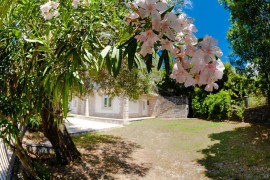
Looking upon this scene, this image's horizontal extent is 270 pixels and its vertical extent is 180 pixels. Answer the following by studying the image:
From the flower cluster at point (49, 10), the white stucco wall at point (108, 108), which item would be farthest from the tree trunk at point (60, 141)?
the white stucco wall at point (108, 108)

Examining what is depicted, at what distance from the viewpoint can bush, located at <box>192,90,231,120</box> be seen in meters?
20.1

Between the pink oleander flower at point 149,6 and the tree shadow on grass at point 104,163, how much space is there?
7531 mm

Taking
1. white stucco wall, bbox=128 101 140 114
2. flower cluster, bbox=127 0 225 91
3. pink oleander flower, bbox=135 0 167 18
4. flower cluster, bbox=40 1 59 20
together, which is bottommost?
white stucco wall, bbox=128 101 140 114

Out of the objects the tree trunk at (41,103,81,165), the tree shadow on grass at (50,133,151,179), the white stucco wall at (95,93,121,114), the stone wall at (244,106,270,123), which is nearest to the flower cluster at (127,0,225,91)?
the tree trunk at (41,103,81,165)

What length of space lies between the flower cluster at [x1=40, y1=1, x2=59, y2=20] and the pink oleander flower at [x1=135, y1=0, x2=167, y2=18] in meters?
1.09

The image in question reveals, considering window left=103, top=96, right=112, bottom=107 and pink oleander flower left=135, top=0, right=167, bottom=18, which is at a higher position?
pink oleander flower left=135, top=0, right=167, bottom=18

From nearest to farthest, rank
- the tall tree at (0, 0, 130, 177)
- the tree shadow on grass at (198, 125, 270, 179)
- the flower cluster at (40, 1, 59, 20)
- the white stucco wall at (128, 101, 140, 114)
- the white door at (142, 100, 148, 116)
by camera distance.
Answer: the tall tree at (0, 0, 130, 177) → the flower cluster at (40, 1, 59, 20) → the tree shadow on grass at (198, 125, 270, 179) → the white stucco wall at (128, 101, 140, 114) → the white door at (142, 100, 148, 116)

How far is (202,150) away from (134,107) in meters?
14.6

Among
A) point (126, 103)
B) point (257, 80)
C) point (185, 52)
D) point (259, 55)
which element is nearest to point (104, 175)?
point (185, 52)

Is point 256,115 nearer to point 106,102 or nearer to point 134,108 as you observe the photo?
point 134,108

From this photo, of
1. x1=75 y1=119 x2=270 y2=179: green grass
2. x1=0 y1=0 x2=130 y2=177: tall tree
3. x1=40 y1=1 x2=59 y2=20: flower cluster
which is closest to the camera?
x1=0 y1=0 x2=130 y2=177: tall tree

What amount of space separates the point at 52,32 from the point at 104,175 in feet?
22.6

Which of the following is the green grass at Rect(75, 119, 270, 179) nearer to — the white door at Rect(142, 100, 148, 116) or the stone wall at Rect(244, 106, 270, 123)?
the stone wall at Rect(244, 106, 270, 123)

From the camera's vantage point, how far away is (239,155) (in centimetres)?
1048
